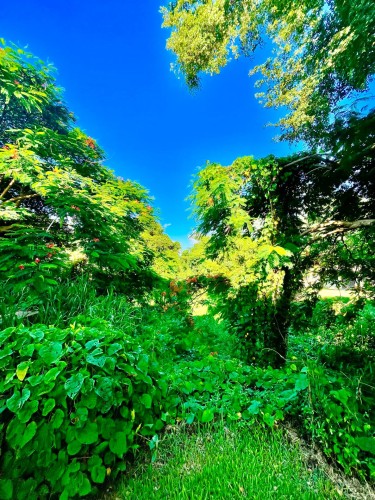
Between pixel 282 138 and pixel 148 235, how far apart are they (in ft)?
35.0

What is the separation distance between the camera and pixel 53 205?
4.04m

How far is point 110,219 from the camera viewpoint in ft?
15.5

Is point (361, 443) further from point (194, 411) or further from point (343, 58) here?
point (343, 58)

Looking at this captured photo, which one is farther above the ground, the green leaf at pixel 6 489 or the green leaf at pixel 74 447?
the green leaf at pixel 74 447

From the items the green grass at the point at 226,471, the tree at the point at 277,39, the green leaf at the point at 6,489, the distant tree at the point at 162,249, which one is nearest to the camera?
the green leaf at the point at 6,489

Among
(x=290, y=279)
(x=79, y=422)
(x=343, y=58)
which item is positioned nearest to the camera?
(x=79, y=422)

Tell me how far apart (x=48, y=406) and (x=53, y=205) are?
369 cm

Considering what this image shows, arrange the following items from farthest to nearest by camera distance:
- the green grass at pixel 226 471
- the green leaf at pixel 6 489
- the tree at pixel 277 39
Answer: the tree at pixel 277 39
the green grass at pixel 226 471
the green leaf at pixel 6 489

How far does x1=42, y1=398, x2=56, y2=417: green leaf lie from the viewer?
1.19 m

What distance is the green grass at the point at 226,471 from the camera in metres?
1.29

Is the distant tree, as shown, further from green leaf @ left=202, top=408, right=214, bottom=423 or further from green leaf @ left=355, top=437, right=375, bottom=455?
green leaf @ left=355, top=437, right=375, bottom=455

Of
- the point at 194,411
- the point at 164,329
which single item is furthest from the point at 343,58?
the point at 164,329

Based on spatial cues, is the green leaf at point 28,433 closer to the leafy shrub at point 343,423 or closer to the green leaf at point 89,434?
the green leaf at point 89,434

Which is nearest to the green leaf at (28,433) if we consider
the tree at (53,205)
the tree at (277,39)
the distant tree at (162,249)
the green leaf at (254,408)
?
the green leaf at (254,408)
